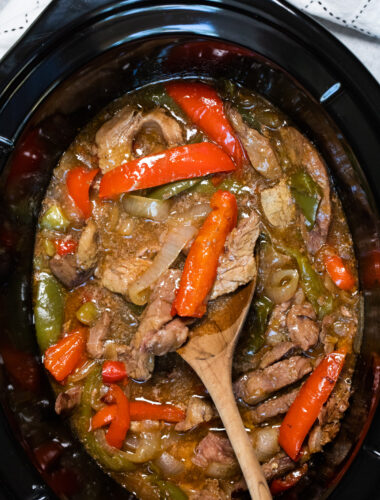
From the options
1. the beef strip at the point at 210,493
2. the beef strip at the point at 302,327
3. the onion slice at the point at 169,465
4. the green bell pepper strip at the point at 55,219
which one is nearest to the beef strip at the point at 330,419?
the beef strip at the point at 302,327

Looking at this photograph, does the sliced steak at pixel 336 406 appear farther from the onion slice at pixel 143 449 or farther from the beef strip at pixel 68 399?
the beef strip at pixel 68 399

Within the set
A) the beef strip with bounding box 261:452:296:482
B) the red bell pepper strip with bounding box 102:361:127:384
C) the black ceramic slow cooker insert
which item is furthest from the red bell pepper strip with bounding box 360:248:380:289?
the red bell pepper strip with bounding box 102:361:127:384

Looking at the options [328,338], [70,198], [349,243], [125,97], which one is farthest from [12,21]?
[328,338]

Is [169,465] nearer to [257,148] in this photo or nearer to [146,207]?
[146,207]

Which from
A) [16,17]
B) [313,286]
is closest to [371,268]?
[313,286]

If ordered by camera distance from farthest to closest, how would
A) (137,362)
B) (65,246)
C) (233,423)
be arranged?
(65,246) → (137,362) → (233,423)

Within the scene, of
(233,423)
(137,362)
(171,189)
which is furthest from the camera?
(171,189)
